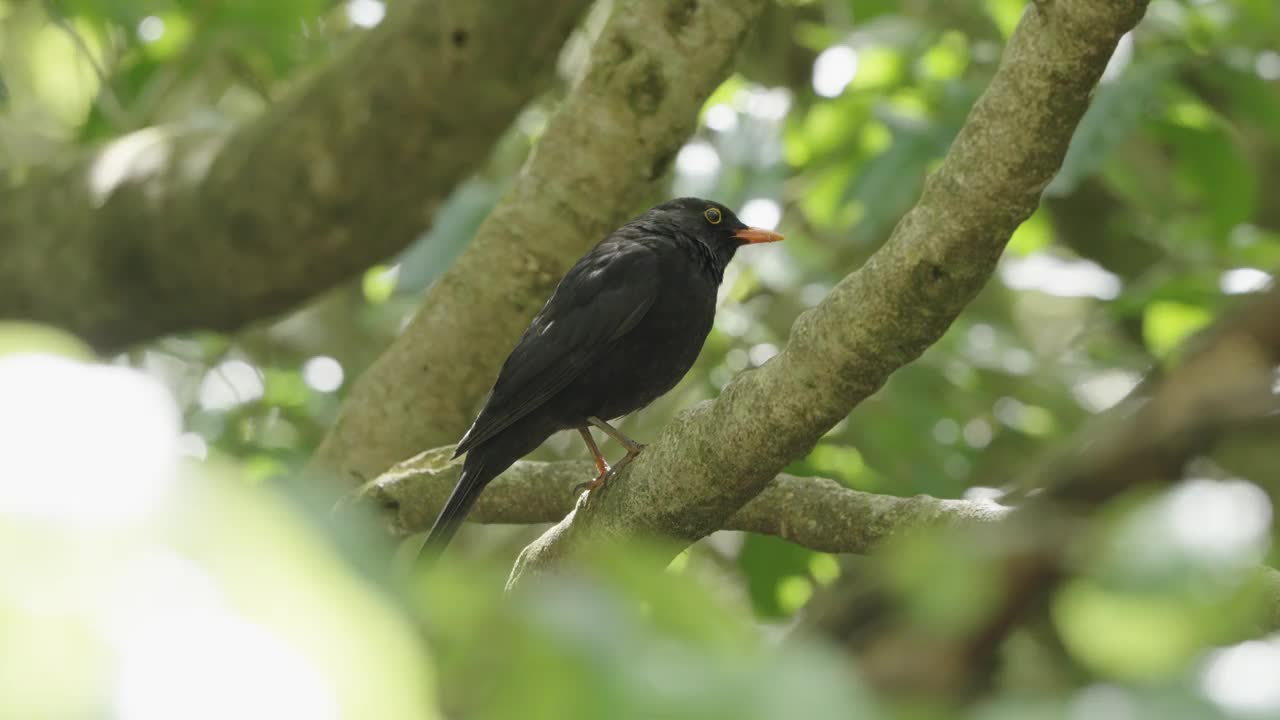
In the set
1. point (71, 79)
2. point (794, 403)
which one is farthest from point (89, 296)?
point (794, 403)

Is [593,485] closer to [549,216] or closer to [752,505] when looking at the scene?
[752,505]

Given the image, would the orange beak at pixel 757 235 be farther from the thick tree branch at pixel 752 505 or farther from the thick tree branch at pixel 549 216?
the thick tree branch at pixel 752 505

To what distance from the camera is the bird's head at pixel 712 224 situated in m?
5.23

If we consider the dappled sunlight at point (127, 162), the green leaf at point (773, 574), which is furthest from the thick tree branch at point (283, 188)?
the green leaf at point (773, 574)

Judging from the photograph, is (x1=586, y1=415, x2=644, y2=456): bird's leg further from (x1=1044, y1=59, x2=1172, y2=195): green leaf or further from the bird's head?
(x1=1044, y1=59, x2=1172, y2=195): green leaf

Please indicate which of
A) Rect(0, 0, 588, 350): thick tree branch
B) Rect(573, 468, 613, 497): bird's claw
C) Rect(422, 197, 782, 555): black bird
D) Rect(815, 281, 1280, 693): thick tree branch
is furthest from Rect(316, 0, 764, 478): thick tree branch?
Rect(815, 281, 1280, 693): thick tree branch

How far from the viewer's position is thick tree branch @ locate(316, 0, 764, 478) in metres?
4.68

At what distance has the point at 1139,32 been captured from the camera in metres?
5.46

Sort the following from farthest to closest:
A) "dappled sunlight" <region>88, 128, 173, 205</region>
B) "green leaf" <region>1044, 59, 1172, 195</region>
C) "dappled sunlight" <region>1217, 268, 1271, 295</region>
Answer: "dappled sunlight" <region>88, 128, 173, 205</region>, "green leaf" <region>1044, 59, 1172, 195</region>, "dappled sunlight" <region>1217, 268, 1271, 295</region>

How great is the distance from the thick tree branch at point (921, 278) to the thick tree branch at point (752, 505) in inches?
17.4

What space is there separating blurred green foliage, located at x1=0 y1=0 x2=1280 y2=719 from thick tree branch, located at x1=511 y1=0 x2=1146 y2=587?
0.67 m

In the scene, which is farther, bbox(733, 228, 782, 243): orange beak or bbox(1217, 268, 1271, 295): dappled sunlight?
bbox(733, 228, 782, 243): orange beak

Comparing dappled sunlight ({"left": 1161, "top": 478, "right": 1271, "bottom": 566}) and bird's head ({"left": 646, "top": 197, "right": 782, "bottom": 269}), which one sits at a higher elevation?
dappled sunlight ({"left": 1161, "top": 478, "right": 1271, "bottom": 566})

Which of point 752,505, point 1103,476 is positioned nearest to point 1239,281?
point 752,505
